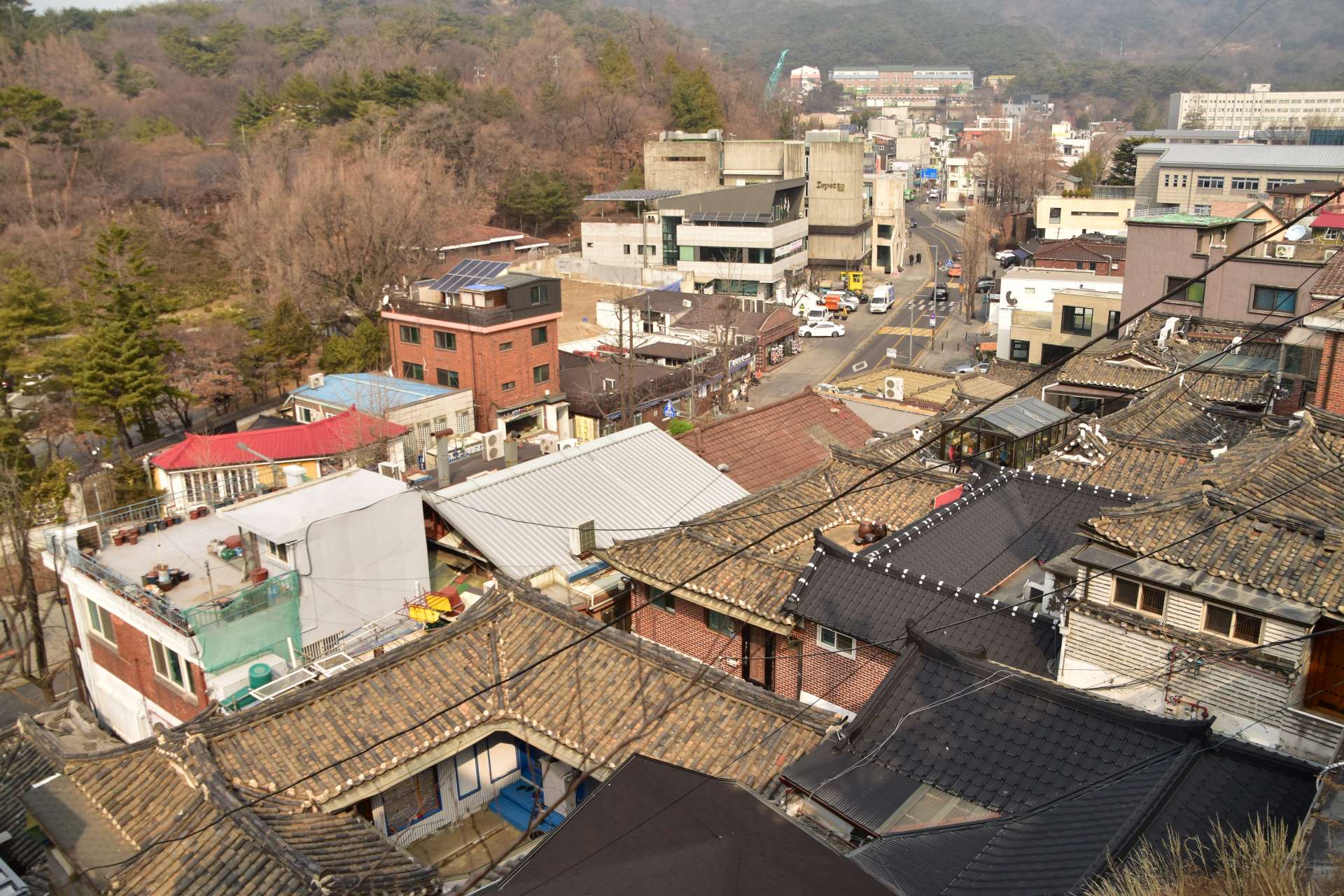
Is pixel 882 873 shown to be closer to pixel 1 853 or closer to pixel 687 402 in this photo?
pixel 1 853

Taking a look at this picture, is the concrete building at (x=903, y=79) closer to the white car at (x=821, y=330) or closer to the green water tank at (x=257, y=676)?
the white car at (x=821, y=330)

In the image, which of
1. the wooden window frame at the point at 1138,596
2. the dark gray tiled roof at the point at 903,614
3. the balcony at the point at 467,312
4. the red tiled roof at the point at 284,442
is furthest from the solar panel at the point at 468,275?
the wooden window frame at the point at 1138,596

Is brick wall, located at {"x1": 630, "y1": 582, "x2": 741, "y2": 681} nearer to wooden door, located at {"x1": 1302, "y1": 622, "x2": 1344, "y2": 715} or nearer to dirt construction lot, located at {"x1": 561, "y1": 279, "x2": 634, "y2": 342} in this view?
wooden door, located at {"x1": 1302, "y1": 622, "x2": 1344, "y2": 715}

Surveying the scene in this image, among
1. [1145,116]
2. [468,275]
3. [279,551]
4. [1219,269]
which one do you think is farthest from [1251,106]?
[279,551]

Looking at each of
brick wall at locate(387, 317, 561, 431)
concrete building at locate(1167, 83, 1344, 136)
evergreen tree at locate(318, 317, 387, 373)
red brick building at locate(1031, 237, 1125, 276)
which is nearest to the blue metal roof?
brick wall at locate(387, 317, 561, 431)

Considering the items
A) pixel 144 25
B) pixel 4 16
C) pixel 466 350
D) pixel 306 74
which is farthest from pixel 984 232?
pixel 144 25

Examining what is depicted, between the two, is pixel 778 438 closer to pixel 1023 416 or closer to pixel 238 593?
pixel 1023 416
